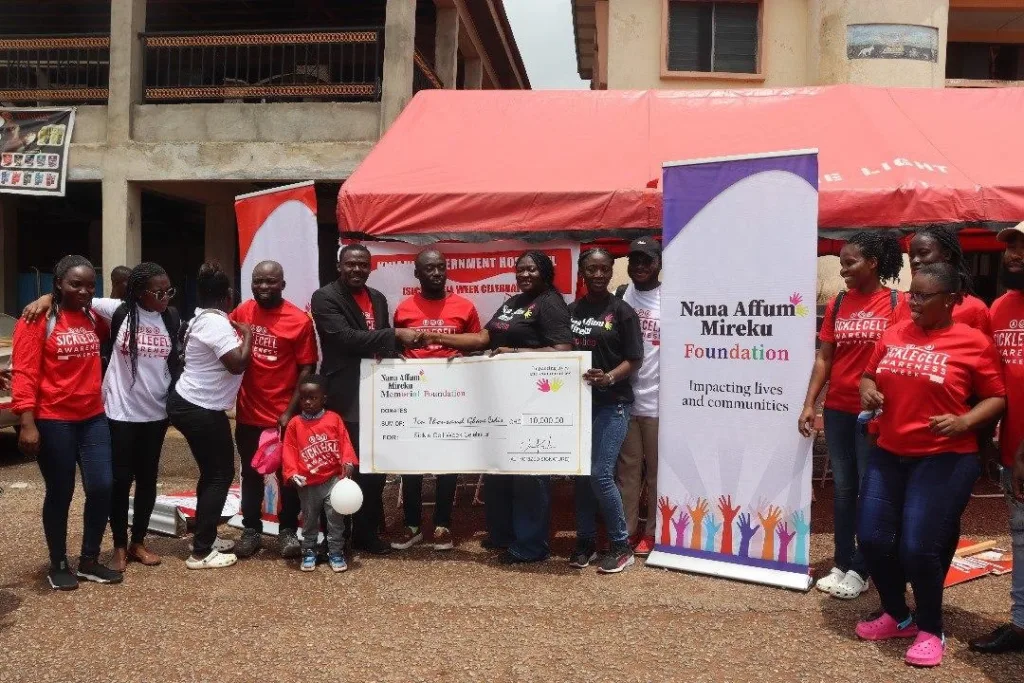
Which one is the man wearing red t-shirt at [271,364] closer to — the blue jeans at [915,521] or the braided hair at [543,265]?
the braided hair at [543,265]

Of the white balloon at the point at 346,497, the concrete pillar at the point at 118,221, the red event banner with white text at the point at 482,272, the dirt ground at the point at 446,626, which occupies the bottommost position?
the dirt ground at the point at 446,626

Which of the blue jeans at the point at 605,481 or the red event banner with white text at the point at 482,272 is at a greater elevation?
the red event banner with white text at the point at 482,272

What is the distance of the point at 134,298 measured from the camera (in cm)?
493

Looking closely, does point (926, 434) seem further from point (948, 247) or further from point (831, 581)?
point (831, 581)

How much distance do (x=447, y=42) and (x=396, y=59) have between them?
2841mm

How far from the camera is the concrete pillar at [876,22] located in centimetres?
1098

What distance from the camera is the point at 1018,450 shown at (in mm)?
3705

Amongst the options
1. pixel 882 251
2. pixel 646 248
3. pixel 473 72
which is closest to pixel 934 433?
pixel 882 251

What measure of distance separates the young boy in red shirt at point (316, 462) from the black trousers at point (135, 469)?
2.54 feet

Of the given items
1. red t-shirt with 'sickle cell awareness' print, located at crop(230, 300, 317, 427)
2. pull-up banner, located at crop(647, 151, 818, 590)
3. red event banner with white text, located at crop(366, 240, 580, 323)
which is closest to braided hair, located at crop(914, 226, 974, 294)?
pull-up banner, located at crop(647, 151, 818, 590)

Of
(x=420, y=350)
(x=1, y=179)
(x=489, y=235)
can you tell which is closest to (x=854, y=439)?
(x=420, y=350)

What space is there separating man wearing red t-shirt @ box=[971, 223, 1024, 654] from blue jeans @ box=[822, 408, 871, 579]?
84 cm

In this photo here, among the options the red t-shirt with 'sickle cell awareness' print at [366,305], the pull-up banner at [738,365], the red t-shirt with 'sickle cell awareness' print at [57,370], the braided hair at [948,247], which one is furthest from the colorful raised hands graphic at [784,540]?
the red t-shirt with 'sickle cell awareness' print at [57,370]

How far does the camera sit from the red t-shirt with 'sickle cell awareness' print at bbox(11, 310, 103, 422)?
4.54 metres
